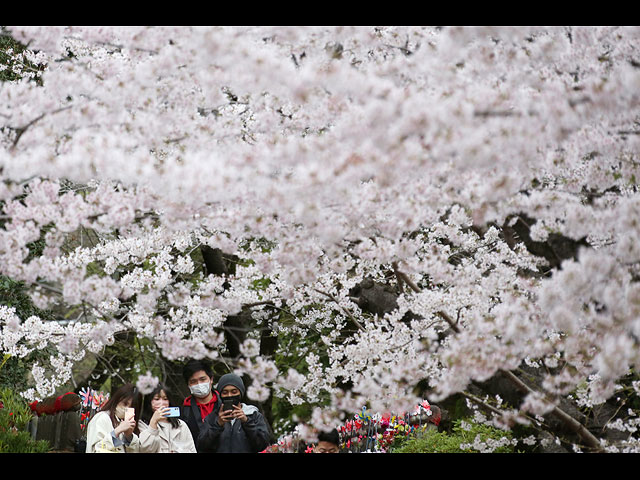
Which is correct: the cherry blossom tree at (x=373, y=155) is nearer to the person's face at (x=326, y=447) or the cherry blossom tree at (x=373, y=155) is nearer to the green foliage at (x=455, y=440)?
the person's face at (x=326, y=447)

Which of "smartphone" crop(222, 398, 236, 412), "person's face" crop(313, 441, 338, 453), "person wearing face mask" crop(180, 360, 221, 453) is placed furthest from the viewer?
"person wearing face mask" crop(180, 360, 221, 453)

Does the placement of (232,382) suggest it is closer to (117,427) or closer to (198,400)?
(198,400)

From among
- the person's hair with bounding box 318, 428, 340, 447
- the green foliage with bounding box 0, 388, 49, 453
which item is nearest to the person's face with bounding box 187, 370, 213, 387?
the person's hair with bounding box 318, 428, 340, 447

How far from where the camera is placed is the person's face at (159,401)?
369 centimetres

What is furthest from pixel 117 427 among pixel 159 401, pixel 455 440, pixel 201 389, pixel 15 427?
pixel 455 440

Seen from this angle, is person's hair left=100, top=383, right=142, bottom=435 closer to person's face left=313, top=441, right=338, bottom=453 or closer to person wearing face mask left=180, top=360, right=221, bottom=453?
person wearing face mask left=180, top=360, right=221, bottom=453

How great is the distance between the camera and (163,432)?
3689 millimetres

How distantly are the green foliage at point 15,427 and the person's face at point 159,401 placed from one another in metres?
1.90

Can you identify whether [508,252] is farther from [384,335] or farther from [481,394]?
[481,394]

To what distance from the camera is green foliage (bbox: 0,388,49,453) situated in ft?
16.2

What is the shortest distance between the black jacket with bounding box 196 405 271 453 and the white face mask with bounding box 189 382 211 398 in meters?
0.27

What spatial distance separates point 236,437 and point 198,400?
1.48ft

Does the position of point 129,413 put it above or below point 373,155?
below

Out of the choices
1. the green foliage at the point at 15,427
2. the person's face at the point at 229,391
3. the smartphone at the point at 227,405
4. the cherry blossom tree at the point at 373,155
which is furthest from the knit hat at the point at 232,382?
the green foliage at the point at 15,427
